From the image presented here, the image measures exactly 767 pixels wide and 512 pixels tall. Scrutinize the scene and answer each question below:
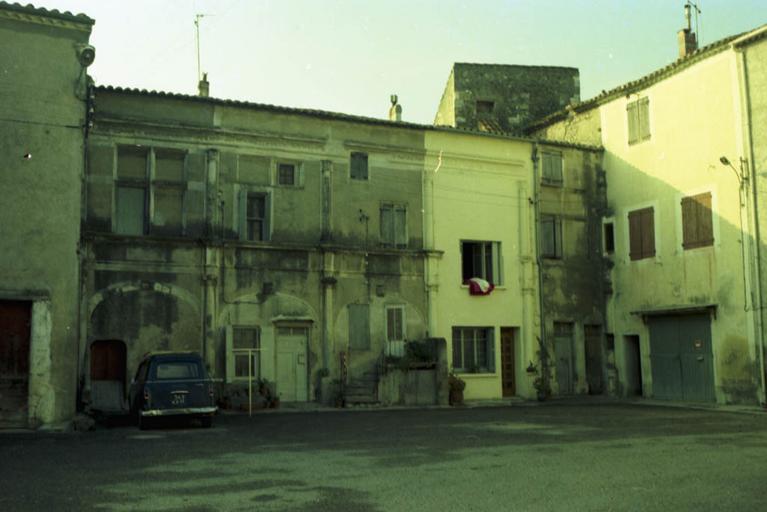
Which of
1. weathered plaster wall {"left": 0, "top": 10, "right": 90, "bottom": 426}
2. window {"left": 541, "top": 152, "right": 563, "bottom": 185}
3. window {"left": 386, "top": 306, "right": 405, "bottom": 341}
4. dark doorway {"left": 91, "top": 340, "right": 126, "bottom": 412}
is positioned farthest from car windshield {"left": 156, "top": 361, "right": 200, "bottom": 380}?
window {"left": 541, "top": 152, "right": 563, "bottom": 185}

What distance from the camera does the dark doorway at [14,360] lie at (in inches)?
754

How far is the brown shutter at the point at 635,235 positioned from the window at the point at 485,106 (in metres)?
11.9

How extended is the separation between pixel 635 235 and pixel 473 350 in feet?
A: 24.2

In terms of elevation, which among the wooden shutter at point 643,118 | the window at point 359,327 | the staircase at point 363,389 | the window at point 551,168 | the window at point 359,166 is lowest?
the staircase at point 363,389

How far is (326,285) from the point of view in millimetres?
26922

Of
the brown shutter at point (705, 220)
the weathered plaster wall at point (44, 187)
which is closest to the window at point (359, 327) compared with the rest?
the weathered plaster wall at point (44, 187)

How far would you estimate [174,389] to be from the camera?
1956cm

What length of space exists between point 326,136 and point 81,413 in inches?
467

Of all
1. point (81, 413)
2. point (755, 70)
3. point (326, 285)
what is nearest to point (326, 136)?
point (326, 285)

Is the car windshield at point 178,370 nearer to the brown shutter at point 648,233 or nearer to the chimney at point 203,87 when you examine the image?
the chimney at point 203,87

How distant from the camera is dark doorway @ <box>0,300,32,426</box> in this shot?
754 inches

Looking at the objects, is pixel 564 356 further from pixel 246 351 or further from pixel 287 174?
pixel 287 174

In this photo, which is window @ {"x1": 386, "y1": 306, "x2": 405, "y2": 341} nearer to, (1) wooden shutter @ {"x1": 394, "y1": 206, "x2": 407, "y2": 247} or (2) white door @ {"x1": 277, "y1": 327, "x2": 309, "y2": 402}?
(1) wooden shutter @ {"x1": 394, "y1": 206, "x2": 407, "y2": 247}

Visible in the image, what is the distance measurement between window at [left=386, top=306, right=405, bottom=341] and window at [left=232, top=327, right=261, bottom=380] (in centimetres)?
457
